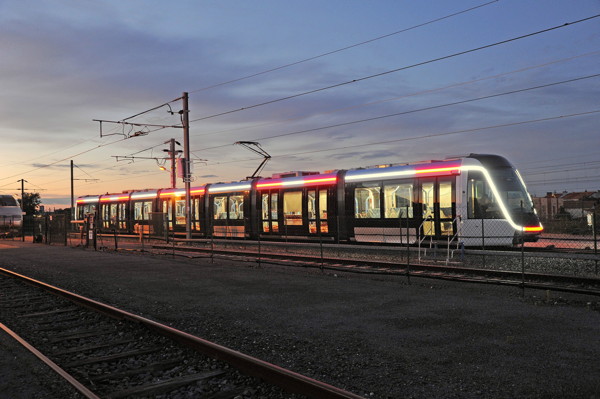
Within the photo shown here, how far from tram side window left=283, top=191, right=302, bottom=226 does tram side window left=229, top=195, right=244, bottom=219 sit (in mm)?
3497

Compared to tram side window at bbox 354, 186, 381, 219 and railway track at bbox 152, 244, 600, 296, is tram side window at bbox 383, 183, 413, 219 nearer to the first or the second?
tram side window at bbox 354, 186, 381, 219

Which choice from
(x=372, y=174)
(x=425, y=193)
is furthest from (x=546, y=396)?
(x=372, y=174)

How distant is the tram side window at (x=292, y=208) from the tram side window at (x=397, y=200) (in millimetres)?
4947

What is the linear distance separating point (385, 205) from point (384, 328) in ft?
39.5

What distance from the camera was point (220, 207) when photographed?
91.1 feet

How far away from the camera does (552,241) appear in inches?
681

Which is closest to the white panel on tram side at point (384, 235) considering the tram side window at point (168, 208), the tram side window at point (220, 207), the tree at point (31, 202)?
the tram side window at point (220, 207)

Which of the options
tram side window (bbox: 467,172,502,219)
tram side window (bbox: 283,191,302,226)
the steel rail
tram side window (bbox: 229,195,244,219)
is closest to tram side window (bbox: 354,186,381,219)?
tram side window (bbox: 283,191,302,226)

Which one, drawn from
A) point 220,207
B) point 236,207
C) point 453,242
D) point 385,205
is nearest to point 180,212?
point 220,207

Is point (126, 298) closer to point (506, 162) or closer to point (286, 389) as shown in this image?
point (286, 389)

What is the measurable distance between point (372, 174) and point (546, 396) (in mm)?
15619

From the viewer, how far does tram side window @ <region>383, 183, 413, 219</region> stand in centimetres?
1870

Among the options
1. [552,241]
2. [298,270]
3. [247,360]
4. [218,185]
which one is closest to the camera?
[247,360]

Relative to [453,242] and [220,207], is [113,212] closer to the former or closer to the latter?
[220,207]
